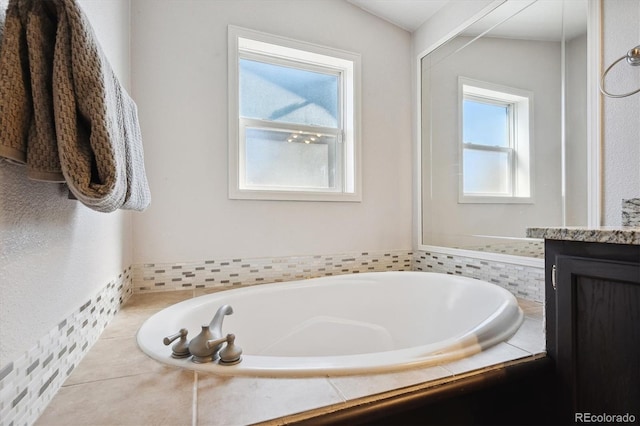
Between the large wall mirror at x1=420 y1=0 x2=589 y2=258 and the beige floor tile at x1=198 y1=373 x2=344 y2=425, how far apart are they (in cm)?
145

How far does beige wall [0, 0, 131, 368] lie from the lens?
611 millimetres

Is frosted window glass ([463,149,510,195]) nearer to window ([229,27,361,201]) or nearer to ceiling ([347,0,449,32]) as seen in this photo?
window ([229,27,361,201])

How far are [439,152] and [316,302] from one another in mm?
1363

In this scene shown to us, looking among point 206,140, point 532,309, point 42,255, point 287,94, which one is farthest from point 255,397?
point 287,94

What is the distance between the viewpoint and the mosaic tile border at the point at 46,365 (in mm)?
587

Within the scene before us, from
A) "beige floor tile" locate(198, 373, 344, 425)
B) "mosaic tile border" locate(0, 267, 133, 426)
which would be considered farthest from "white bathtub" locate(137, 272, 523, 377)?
"beige floor tile" locate(198, 373, 344, 425)

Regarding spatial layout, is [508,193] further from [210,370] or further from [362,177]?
[210,370]

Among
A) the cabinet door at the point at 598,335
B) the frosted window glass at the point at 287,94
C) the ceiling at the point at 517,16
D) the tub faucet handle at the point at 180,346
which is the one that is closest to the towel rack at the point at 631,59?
the ceiling at the point at 517,16

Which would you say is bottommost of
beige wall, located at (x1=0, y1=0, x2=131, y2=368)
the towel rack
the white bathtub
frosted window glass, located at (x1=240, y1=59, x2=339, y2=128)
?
the white bathtub

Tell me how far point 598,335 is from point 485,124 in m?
1.60

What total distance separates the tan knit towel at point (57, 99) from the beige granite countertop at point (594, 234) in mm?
1104

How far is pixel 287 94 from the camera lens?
6.94 feet

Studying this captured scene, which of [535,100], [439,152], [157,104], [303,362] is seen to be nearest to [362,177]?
[439,152]

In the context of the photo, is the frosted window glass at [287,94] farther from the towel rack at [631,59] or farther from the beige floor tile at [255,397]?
the beige floor tile at [255,397]
